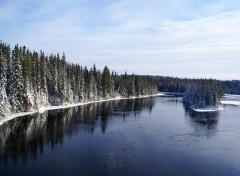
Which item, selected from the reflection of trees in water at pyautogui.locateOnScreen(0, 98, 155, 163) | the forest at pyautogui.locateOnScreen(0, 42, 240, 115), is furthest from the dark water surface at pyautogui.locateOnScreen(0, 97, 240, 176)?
the forest at pyautogui.locateOnScreen(0, 42, 240, 115)

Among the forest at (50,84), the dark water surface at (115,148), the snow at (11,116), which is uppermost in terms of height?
the forest at (50,84)

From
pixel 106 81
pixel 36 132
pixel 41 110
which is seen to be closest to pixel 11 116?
pixel 36 132

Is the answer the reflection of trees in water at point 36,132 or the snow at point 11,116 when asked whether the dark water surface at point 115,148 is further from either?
the snow at point 11,116

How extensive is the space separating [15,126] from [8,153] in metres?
20.3

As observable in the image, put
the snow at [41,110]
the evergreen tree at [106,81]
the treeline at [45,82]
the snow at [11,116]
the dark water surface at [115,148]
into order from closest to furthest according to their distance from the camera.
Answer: the dark water surface at [115,148], the snow at [11,116], the treeline at [45,82], the snow at [41,110], the evergreen tree at [106,81]

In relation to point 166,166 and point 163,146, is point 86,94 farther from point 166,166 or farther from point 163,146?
point 166,166

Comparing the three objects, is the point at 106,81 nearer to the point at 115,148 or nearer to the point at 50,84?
the point at 50,84

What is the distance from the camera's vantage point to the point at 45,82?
9494 centimetres

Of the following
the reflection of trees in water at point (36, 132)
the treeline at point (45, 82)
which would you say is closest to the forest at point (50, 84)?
the treeline at point (45, 82)

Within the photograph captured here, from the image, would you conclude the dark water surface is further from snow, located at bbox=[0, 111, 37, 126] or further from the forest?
the forest

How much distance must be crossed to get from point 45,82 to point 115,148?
53.8 metres

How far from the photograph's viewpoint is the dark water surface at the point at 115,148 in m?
38.0

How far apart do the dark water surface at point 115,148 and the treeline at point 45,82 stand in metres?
7.68

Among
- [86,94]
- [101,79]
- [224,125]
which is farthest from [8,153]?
[101,79]
